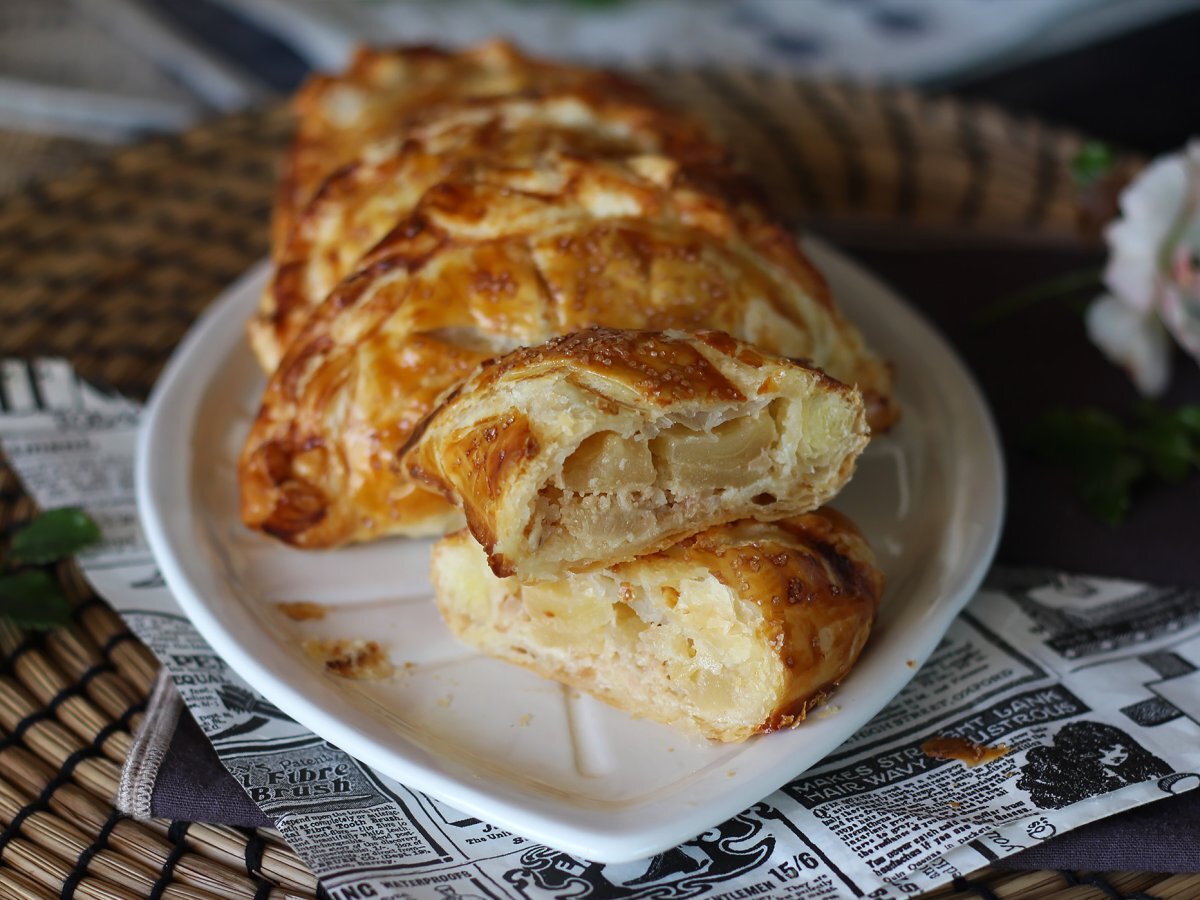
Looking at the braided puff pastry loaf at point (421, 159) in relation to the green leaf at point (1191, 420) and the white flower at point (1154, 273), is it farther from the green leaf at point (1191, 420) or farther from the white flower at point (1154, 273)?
the green leaf at point (1191, 420)

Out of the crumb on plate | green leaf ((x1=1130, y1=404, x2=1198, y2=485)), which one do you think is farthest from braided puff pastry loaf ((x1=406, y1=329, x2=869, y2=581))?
green leaf ((x1=1130, y1=404, x2=1198, y2=485))

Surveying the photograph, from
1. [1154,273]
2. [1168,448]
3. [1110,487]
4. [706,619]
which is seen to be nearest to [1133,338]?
[1154,273]

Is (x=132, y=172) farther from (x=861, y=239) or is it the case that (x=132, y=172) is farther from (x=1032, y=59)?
(x=1032, y=59)

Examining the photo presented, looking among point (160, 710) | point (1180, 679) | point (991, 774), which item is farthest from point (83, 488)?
point (1180, 679)

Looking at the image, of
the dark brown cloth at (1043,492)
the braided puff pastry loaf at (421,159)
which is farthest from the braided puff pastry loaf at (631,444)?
the braided puff pastry loaf at (421,159)

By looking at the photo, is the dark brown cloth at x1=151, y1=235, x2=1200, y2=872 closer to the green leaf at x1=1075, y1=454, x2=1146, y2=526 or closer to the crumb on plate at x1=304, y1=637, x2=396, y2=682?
the green leaf at x1=1075, y1=454, x2=1146, y2=526
